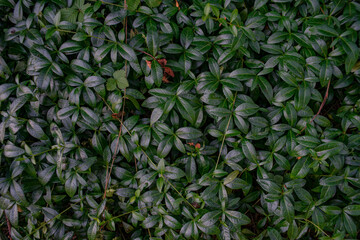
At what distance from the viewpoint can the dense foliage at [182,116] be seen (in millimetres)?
1682

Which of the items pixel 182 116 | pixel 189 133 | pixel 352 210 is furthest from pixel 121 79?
pixel 352 210

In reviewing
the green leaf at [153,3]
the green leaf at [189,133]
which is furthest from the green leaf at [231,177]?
the green leaf at [153,3]

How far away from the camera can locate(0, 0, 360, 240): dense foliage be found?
1682 mm

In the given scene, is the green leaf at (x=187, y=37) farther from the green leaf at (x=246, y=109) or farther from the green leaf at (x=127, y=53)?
the green leaf at (x=246, y=109)

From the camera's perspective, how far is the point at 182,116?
1.70m

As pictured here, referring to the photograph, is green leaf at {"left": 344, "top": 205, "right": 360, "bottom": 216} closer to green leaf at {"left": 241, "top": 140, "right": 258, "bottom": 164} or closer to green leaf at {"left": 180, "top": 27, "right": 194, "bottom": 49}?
green leaf at {"left": 241, "top": 140, "right": 258, "bottom": 164}

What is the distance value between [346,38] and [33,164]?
2294 mm

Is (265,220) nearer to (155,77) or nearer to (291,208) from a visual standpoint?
(291,208)

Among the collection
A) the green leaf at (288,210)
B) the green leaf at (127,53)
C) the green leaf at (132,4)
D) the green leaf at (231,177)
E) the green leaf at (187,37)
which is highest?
the green leaf at (132,4)

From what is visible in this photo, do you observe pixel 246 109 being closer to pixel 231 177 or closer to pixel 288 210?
pixel 231 177

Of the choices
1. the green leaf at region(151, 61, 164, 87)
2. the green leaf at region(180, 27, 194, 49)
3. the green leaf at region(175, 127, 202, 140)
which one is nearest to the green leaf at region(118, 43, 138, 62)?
the green leaf at region(151, 61, 164, 87)

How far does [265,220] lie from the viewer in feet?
6.02

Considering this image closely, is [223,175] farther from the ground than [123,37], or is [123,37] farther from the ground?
[123,37]

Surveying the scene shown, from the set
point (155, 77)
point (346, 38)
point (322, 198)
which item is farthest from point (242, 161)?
point (346, 38)
